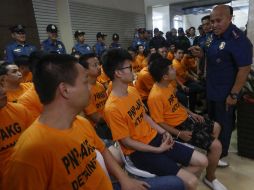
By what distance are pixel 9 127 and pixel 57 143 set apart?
2.51 feet

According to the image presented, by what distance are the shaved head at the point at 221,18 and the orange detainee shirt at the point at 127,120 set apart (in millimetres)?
1110

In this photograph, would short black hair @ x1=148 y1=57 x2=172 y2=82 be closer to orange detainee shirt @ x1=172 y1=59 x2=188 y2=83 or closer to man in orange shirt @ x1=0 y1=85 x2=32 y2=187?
man in orange shirt @ x1=0 y1=85 x2=32 y2=187

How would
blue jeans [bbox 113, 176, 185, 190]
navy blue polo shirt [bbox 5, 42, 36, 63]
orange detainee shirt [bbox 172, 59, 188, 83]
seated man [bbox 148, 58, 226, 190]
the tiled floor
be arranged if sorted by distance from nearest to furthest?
blue jeans [bbox 113, 176, 185, 190] → seated man [bbox 148, 58, 226, 190] → the tiled floor → orange detainee shirt [bbox 172, 59, 188, 83] → navy blue polo shirt [bbox 5, 42, 36, 63]

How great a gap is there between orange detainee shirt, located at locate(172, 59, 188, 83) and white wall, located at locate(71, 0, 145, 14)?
4.14 meters

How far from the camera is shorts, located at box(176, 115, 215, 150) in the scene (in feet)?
6.85

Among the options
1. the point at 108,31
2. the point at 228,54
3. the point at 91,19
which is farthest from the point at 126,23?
the point at 228,54

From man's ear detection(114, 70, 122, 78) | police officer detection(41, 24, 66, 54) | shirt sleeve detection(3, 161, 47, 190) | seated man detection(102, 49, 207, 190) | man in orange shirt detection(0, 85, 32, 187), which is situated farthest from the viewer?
police officer detection(41, 24, 66, 54)

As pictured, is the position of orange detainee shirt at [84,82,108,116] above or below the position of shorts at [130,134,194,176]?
above

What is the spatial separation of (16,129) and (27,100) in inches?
14.7

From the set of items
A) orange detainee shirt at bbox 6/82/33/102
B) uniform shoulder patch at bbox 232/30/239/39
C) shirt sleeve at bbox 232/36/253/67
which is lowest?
orange detainee shirt at bbox 6/82/33/102

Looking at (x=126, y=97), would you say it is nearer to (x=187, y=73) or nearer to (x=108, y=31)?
(x=187, y=73)

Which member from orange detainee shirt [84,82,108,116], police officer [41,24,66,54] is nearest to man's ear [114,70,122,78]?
orange detainee shirt [84,82,108,116]

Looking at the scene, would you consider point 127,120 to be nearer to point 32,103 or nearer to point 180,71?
point 32,103

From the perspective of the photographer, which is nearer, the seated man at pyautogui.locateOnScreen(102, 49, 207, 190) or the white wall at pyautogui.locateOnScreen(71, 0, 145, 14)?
the seated man at pyautogui.locateOnScreen(102, 49, 207, 190)
